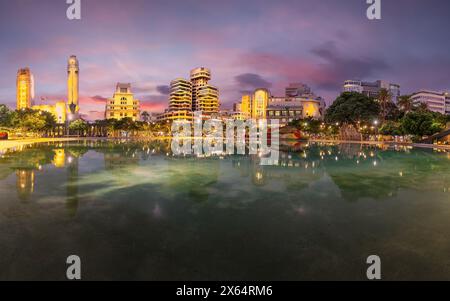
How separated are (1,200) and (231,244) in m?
9.12

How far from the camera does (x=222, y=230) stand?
7.89 meters

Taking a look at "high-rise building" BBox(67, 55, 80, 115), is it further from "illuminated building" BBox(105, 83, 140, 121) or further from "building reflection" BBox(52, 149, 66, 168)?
"building reflection" BBox(52, 149, 66, 168)

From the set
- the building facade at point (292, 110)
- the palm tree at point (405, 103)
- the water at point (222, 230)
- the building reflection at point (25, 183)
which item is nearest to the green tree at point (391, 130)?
the palm tree at point (405, 103)

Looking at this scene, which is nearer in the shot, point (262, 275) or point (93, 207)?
point (262, 275)

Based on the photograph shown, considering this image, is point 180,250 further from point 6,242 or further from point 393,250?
point 393,250

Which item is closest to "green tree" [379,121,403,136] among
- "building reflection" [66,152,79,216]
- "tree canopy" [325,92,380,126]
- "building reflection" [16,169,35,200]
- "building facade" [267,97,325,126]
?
"tree canopy" [325,92,380,126]

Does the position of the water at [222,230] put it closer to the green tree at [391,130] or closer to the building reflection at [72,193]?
the building reflection at [72,193]

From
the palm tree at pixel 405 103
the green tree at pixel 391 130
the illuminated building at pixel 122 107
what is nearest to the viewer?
the green tree at pixel 391 130

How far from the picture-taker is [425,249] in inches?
264

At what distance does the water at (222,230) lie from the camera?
575cm

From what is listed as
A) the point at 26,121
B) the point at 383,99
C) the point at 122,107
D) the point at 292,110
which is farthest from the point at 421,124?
the point at 122,107

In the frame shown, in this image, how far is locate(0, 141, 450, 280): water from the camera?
18.9ft

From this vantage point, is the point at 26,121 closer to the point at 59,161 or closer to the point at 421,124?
the point at 59,161
